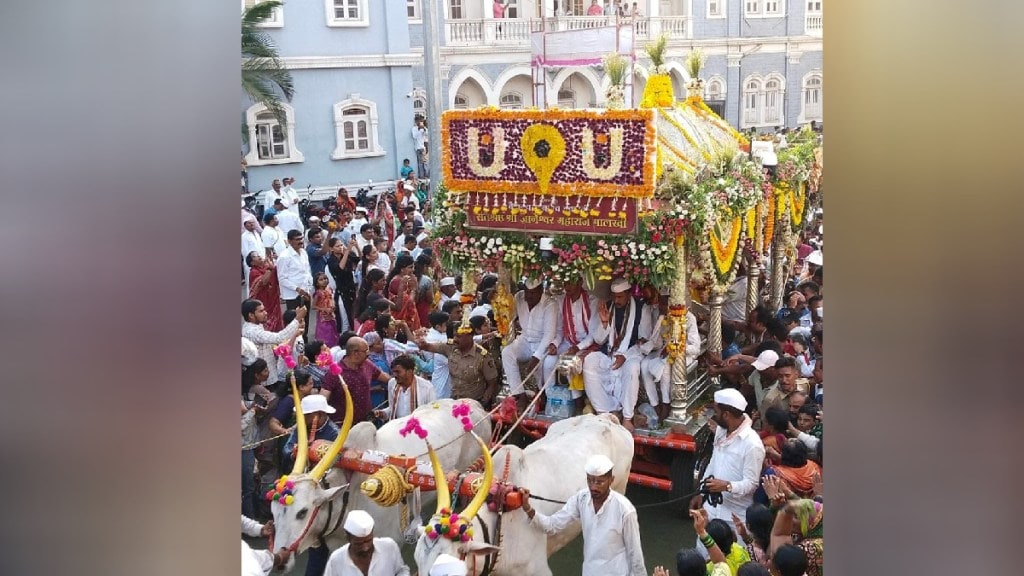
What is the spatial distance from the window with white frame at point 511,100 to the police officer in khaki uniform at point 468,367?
1984 cm

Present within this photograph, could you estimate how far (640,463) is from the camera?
7.34 metres

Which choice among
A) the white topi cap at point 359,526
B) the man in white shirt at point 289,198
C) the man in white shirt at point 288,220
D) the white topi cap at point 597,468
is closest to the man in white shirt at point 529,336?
the white topi cap at point 597,468

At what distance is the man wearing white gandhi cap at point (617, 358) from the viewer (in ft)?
24.0

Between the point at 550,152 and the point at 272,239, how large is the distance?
19.3 ft

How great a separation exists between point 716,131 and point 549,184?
4.29 m

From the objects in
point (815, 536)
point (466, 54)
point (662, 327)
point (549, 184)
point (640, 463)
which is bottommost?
point (640, 463)

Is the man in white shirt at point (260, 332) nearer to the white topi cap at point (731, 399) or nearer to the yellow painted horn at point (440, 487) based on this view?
the yellow painted horn at point (440, 487)

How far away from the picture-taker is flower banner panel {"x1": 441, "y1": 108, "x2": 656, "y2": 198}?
270 inches

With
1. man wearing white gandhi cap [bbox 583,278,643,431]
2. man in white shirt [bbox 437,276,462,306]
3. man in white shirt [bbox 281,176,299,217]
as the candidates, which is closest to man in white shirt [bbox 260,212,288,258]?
man in white shirt [bbox 437,276,462,306]

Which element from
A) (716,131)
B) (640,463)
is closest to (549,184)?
(640,463)

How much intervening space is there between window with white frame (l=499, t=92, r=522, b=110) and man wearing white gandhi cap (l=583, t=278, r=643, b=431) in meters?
20.1

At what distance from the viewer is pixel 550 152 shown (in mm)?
7125

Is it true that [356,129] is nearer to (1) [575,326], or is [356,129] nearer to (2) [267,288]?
(2) [267,288]
